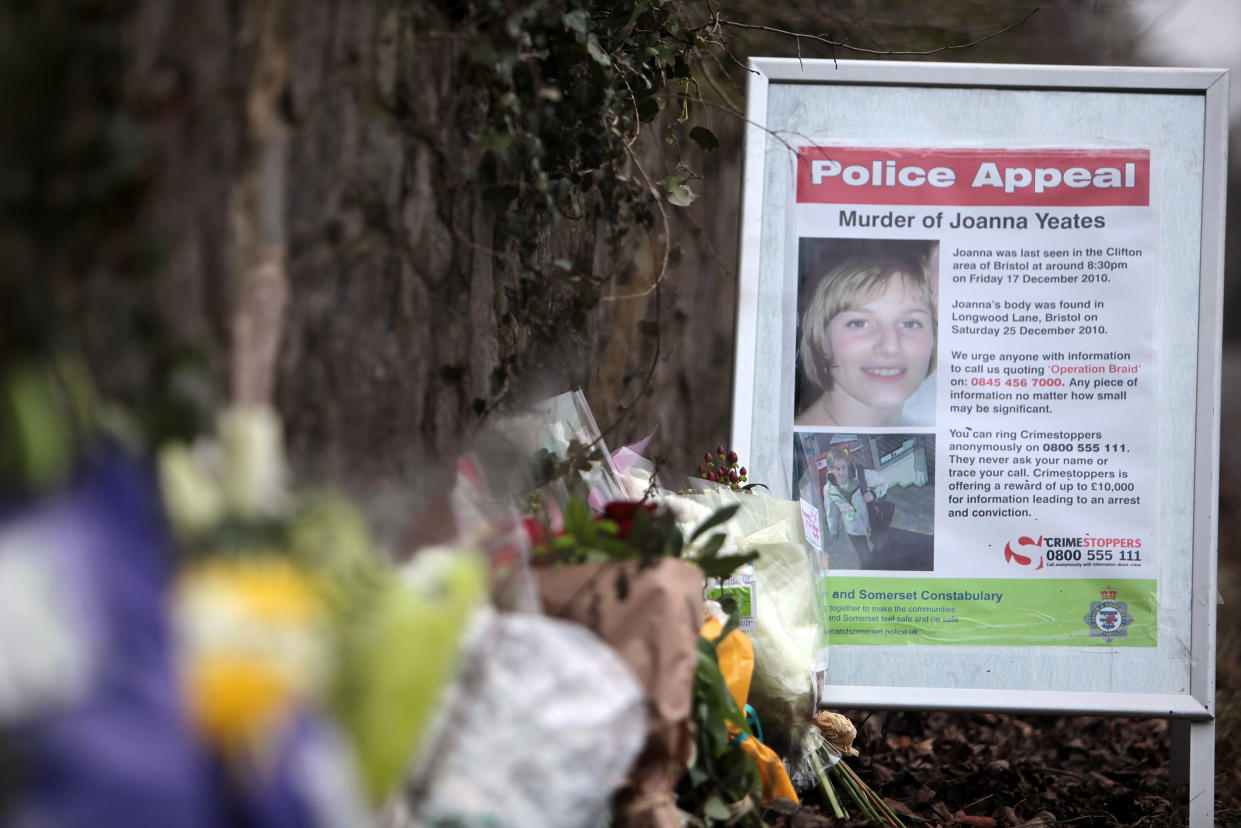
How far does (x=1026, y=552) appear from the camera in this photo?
7.91 ft

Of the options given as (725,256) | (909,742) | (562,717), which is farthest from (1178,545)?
(725,256)

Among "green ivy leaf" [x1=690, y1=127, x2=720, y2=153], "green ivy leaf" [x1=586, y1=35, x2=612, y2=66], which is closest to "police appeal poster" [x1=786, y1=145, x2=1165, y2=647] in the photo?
"green ivy leaf" [x1=690, y1=127, x2=720, y2=153]

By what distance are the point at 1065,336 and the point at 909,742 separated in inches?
53.8

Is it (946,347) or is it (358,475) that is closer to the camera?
(358,475)

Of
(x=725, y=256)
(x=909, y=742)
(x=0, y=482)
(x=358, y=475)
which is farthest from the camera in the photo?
(x=725, y=256)

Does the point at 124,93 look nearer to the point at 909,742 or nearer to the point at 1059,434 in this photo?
the point at 1059,434

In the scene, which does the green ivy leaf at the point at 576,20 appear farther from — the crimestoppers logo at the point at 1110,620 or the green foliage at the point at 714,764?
the crimestoppers logo at the point at 1110,620

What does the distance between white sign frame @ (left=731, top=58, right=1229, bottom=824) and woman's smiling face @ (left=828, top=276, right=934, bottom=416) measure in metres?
0.13

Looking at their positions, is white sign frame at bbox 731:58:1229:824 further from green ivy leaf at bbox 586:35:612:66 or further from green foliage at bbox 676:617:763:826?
green foliage at bbox 676:617:763:826

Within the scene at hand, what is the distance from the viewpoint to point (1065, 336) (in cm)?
245

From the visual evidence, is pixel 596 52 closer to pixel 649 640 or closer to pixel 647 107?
pixel 647 107

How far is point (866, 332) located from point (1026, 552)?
541mm

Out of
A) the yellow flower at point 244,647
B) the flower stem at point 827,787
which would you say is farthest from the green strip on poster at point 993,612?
the yellow flower at point 244,647

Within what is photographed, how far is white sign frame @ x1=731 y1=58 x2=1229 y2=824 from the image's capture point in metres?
2.36
